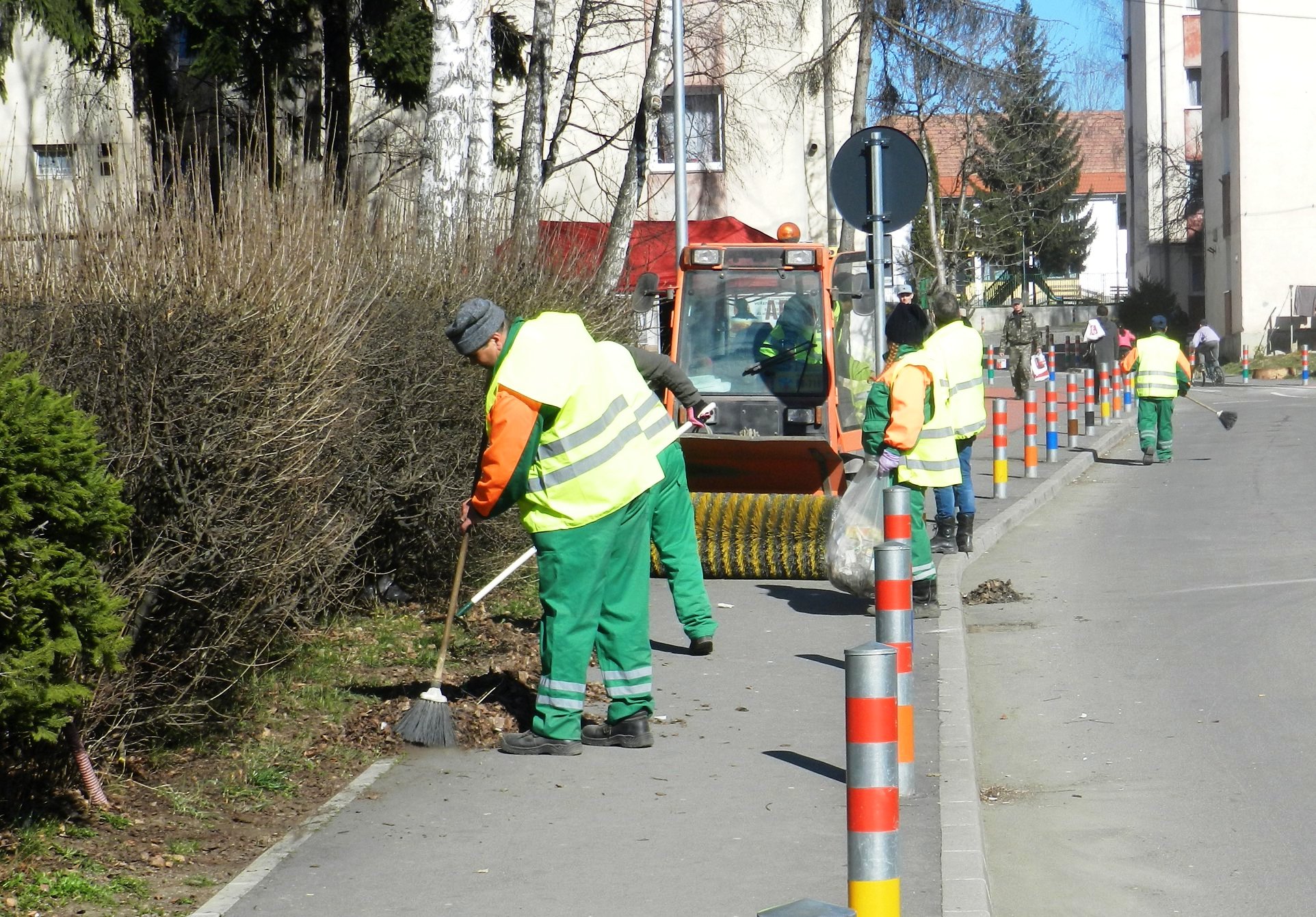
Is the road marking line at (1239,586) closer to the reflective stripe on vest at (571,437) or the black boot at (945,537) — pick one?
the black boot at (945,537)

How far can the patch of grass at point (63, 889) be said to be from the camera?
436 centimetres

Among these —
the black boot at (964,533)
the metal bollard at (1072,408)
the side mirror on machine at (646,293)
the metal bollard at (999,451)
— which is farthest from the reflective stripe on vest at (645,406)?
the metal bollard at (1072,408)

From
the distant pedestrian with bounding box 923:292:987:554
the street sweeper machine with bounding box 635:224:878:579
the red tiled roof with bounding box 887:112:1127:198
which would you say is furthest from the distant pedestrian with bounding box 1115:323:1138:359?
the distant pedestrian with bounding box 923:292:987:554

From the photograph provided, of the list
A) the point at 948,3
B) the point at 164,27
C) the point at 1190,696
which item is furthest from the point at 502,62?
the point at 1190,696

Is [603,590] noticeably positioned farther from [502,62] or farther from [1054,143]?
[1054,143]

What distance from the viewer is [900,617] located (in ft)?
18.7

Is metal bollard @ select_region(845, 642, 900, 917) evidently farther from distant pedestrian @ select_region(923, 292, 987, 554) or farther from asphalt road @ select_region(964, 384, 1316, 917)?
distant pedestrian @ select_region(923, 292, 987, 554)

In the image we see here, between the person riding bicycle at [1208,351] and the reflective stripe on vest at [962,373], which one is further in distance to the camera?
the person riding bicycle at [1208,351]

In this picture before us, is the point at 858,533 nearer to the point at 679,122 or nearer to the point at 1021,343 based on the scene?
the point at 679,122

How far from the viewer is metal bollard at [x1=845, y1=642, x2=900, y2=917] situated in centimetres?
351

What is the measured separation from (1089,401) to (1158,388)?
Result: 158 inches

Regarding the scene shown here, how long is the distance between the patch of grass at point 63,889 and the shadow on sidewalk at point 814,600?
5.51 metres

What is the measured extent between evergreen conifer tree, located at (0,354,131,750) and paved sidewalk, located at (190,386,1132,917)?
2.46 feet

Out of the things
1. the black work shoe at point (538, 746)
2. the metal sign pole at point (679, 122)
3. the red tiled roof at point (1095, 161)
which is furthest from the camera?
the red tiled roof at point (1095, 161)
